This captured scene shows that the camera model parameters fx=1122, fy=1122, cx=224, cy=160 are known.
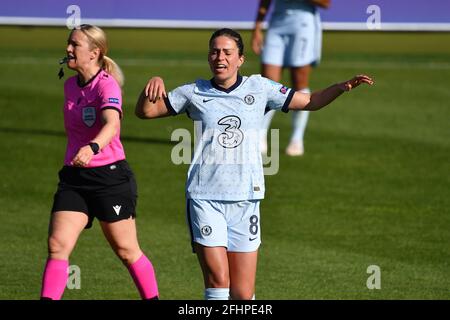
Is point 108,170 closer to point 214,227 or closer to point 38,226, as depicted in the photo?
point 214,227

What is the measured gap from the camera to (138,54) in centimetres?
2634

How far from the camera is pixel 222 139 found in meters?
8.23

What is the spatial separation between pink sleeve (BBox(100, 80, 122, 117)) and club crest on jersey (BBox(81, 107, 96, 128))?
13cm

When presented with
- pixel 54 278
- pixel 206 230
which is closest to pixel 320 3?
pixel 206 230

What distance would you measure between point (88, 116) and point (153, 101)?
678mm

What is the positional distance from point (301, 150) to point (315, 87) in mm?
5285

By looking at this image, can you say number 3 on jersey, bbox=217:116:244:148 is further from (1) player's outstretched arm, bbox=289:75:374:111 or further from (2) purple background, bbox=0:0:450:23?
(2) purple background, bbox=0:0:450:23

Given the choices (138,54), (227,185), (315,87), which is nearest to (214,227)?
(227,185)

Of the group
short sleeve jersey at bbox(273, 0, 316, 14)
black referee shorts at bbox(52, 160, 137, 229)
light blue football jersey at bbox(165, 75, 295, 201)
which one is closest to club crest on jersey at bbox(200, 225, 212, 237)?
light blue football jersey at bbox(165, 75, 295, 201)

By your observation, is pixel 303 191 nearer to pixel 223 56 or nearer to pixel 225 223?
pixel 225 223

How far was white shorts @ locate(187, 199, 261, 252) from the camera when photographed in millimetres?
8133

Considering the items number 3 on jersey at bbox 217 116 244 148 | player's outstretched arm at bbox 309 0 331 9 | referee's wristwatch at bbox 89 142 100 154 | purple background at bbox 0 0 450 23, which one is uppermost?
purple background at bbox 0 0 450 23

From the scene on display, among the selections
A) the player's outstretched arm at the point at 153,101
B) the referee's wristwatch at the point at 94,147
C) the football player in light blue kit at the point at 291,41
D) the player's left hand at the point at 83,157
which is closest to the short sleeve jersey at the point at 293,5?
the football player in light blue kit at the point at 291,41
